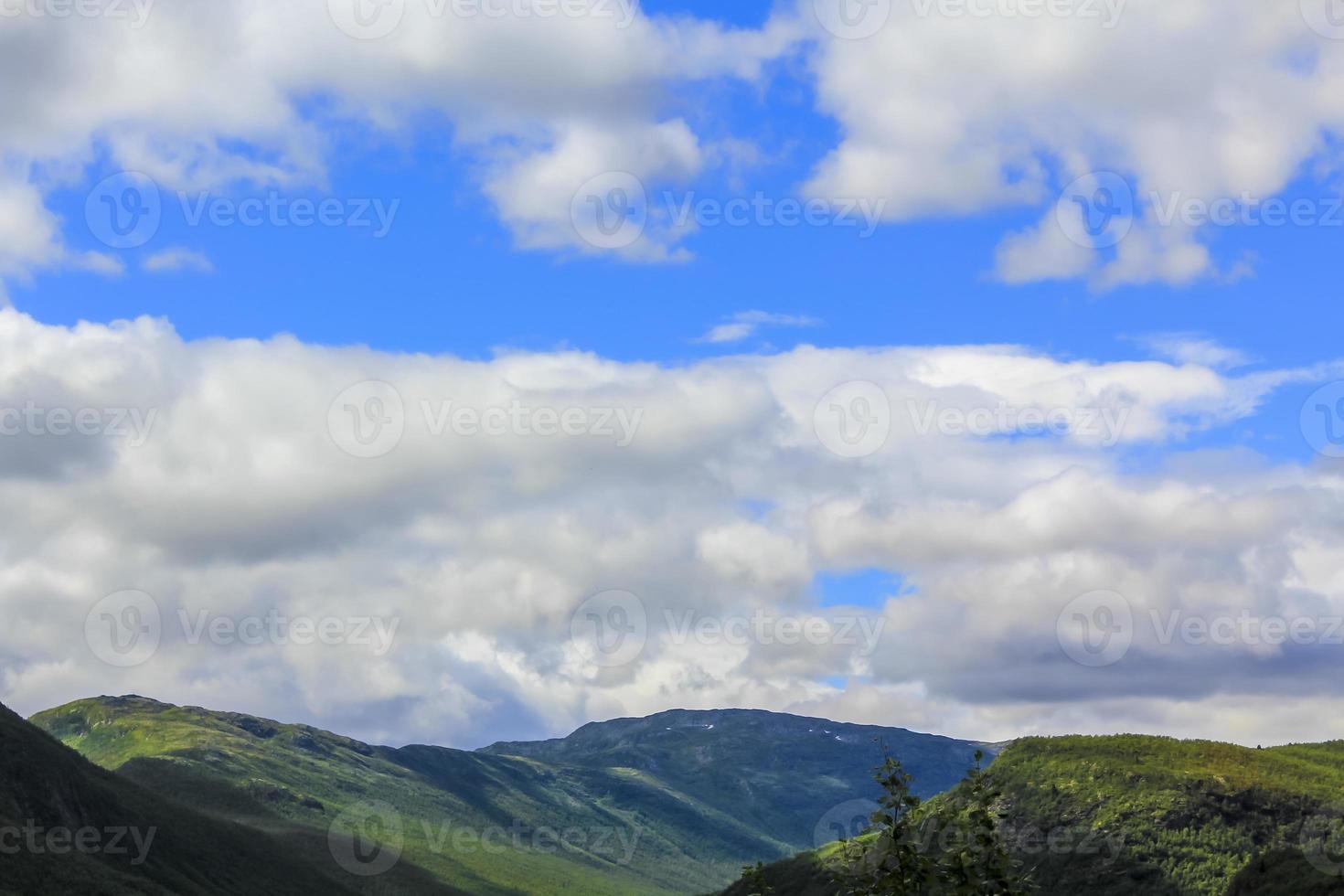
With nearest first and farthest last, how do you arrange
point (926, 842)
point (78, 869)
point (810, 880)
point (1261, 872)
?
point (926, 842)
point (1261, 872)
point (78, 869)
point (810, 880)

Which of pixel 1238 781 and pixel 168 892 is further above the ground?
pixel 1238 781

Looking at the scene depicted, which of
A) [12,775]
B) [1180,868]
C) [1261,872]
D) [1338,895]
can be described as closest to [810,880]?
[1180,868]

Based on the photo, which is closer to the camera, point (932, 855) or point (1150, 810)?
point (932, 855)

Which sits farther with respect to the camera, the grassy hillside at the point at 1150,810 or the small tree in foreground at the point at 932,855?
the grassy hillside at the point at 1150,810

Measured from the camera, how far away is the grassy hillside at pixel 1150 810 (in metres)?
152

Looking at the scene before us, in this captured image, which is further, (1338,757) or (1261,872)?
(1338,757)

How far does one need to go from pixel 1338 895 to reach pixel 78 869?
153869 millimetres

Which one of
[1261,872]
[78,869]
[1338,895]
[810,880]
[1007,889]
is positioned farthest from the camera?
[810,880]

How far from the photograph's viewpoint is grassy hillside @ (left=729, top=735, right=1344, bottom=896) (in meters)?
152

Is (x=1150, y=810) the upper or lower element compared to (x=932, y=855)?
lower

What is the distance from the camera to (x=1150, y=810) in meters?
165

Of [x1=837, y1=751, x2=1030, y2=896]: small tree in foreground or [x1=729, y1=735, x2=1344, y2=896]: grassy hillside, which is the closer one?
[x1=837, y1=751, x2=1030, y2=896]: small tree in foreground

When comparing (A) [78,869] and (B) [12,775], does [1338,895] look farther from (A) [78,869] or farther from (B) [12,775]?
(B) [12,775]

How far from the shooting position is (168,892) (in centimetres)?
18888
